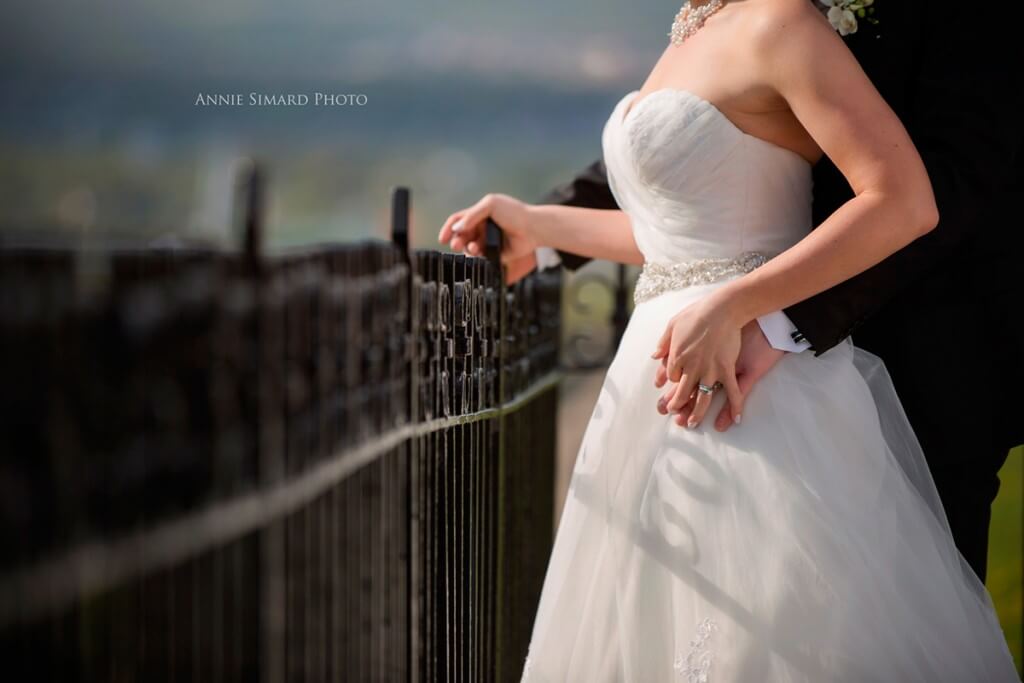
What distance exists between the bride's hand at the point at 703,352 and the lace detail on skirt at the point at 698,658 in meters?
0.30

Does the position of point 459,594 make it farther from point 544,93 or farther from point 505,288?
point 544,93

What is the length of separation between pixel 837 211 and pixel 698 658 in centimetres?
66

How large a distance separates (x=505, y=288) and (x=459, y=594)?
0.65 metres

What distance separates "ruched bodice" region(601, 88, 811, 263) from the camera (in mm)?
1686

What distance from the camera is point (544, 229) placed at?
2232mm

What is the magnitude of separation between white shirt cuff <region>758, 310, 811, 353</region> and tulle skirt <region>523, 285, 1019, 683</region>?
5cm

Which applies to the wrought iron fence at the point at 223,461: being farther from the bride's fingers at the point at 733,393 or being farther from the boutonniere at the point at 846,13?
the boutonniere at the point at 846,13

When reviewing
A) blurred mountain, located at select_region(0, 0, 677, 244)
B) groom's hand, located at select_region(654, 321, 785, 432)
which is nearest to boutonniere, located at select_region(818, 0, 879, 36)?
groom's hand, located at select_region(654, 321, 785, 432)

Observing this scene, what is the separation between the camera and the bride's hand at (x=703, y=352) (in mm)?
1596

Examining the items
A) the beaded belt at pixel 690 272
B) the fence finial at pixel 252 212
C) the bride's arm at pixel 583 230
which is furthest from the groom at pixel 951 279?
the fence finial at pixel 252 212

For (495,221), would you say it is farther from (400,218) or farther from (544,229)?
(400,218)

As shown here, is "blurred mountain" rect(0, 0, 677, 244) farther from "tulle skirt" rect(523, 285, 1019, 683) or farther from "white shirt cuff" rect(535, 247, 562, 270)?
"tulle skirt" rect(523, 285, 1019, 683)

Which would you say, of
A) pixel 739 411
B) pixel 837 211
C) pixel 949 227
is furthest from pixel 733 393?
pixel 949 227

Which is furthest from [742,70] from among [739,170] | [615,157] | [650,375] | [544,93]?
[544,93]
